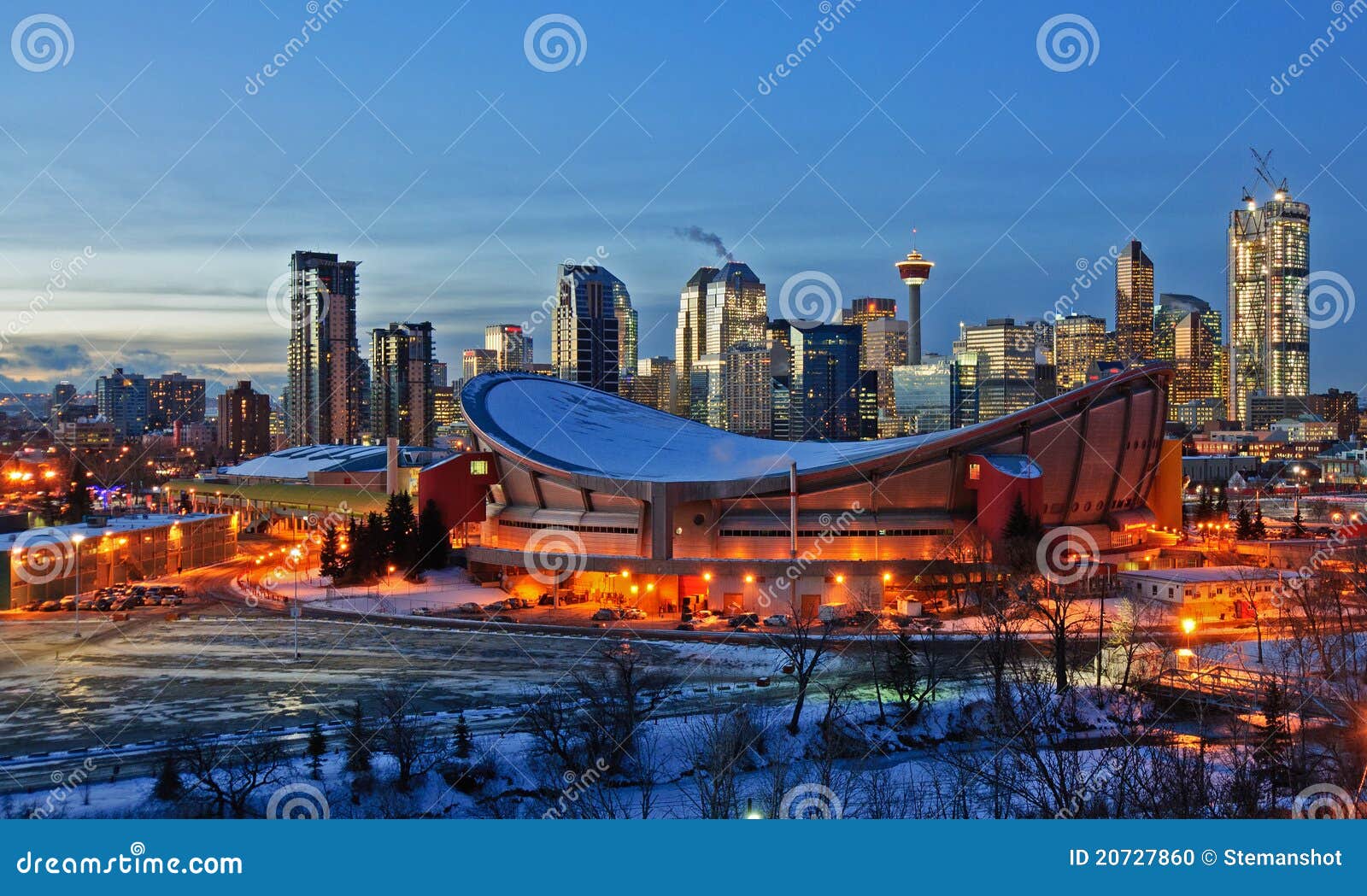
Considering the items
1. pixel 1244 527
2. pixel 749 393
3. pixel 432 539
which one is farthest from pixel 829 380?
pixel 432 539

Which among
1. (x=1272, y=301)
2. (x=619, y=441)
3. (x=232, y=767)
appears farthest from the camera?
Answer: (x=1272, y=301)

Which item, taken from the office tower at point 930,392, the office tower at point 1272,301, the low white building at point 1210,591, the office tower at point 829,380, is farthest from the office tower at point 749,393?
the low white building at point 1210,591

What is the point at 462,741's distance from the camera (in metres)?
16.7

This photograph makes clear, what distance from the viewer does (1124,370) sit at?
113 ft

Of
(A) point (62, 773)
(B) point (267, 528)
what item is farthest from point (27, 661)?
(B) point (267, 528)

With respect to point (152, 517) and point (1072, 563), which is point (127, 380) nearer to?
point (152, 517)

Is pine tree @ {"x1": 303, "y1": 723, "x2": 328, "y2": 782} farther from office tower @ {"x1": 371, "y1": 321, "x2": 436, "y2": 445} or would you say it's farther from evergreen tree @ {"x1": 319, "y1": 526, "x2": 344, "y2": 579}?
office tower @ {"x1": 371, "y1": 321, "x2": 436, "y2": 445}

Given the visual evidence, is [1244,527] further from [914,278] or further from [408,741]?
[914,278]

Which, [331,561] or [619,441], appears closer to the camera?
[331,561]

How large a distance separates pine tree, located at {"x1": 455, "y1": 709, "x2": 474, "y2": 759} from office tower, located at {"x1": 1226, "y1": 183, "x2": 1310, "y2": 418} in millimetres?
159624

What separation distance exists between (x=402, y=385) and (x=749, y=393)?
3410 centimetres

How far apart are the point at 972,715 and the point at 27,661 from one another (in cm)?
1603

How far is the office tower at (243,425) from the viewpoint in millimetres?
125188

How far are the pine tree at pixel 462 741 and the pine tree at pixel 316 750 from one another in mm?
1644
